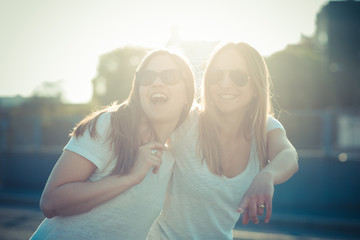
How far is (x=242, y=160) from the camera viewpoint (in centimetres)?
212

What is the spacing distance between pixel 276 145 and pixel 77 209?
4.16 ft

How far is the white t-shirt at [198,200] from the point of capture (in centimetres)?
197

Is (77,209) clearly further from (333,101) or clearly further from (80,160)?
(333,101)

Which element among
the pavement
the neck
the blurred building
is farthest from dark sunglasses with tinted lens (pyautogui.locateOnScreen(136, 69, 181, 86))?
the blurred building

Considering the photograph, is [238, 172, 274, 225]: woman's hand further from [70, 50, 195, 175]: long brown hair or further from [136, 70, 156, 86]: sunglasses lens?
[136, 70, 156, 86]: sunglasses lens

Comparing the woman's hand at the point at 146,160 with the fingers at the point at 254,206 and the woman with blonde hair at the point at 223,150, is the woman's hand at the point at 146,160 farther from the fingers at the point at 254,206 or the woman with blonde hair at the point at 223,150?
the fingers at the point at 254,206

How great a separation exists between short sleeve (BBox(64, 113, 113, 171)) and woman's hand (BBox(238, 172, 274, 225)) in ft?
2.42

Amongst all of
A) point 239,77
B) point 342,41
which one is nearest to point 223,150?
point 239,77

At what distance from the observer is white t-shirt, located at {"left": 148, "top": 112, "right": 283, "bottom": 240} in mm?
1970

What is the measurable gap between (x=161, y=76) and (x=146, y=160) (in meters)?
0.52

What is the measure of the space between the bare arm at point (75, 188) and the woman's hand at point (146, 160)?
49 mm

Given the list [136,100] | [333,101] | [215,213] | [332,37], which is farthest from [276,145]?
[332,37]

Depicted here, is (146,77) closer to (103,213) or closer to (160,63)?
(160,63)

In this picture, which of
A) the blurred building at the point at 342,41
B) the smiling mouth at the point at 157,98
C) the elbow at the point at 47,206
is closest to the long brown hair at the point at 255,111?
the smiling mouth at the point at 157,98
